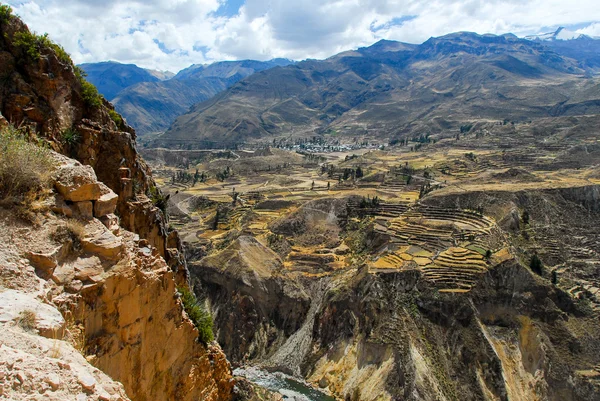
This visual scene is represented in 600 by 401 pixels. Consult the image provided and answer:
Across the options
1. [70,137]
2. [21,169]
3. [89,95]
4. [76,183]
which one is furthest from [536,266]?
[21,169]

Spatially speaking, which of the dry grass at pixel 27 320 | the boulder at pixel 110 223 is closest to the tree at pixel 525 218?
the boulder at pixel 110 223

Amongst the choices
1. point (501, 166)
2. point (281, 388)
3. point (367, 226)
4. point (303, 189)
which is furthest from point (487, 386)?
point (501, 166)

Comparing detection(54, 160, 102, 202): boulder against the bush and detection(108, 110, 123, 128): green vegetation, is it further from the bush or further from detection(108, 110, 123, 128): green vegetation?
detection(108, 110, 123, 128): green vegetation

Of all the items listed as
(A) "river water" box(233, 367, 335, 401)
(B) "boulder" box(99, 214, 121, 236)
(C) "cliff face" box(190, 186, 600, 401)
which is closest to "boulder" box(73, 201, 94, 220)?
(B) "boulder" box(99, 214, 121, 236)

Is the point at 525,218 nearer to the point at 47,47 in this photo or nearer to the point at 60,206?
the point at 47,47

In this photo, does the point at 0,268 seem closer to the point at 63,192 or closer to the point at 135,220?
the point at 63,192
